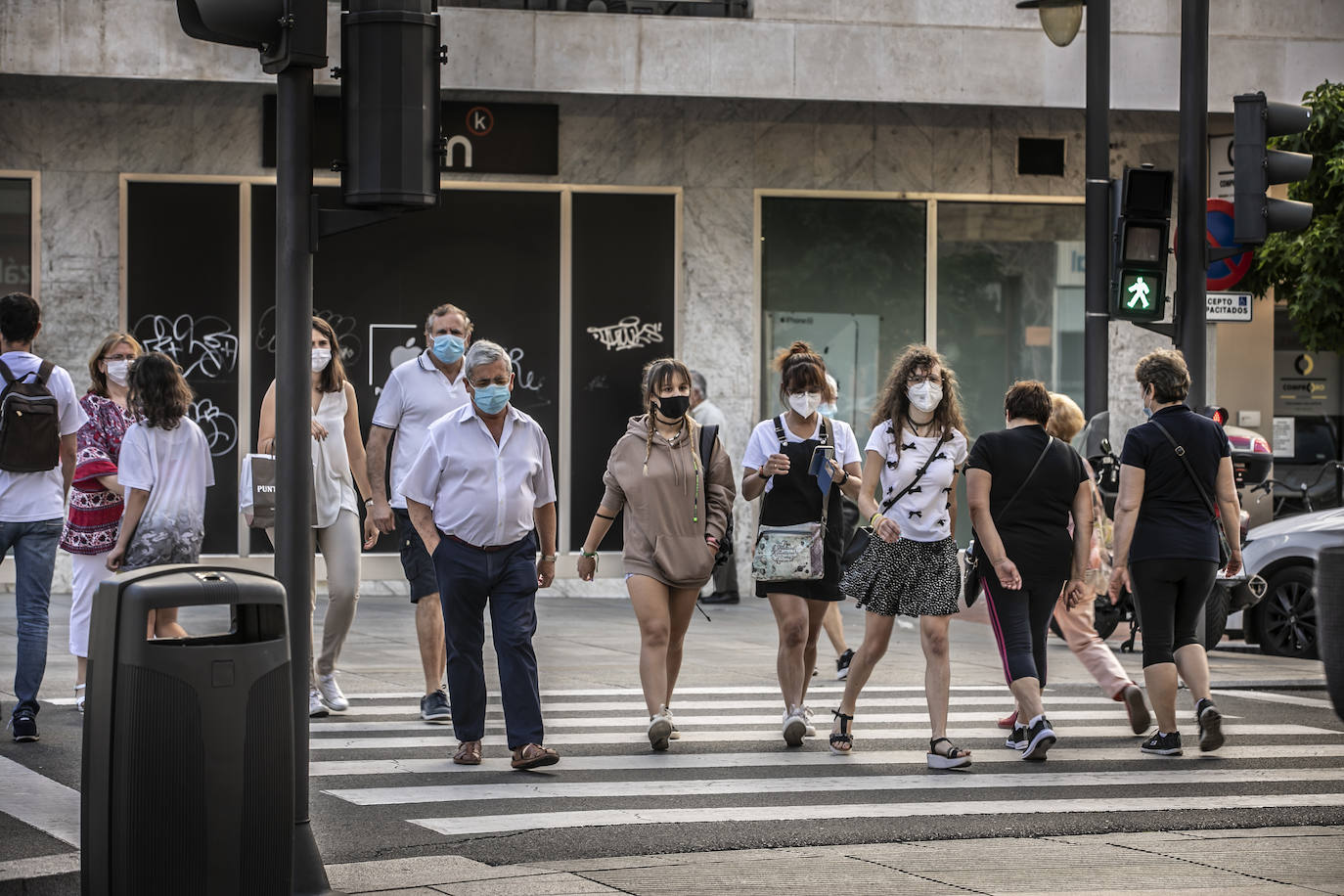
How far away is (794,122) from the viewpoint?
1767cm

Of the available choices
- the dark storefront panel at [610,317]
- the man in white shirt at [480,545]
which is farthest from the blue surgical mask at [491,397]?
→ the dark storefront panel at [610,317]

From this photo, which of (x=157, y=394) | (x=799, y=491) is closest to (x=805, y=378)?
(x=799, y=491)

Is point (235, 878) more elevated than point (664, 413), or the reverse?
point (664, 413)

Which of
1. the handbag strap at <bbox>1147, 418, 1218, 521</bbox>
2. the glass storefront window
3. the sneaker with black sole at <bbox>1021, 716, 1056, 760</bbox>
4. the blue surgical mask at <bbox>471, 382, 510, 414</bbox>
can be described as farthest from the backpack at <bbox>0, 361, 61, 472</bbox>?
the glass storefront window

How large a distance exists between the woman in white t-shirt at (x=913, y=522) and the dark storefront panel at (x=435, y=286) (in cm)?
842

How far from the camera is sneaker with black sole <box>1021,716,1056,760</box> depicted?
333 inches

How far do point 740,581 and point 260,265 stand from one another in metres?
5.27

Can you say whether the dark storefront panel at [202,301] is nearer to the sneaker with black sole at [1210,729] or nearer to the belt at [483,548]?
the belt at [483,548]

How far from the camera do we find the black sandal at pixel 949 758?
8.34 m

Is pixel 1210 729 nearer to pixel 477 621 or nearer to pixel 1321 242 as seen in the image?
pixel 477 621

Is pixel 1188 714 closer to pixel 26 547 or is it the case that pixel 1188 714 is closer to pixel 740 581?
pixel 26 547

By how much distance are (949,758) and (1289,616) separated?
662 centimetres

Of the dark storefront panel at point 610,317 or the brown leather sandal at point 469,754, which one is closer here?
the brown leather sandal at point 469,754

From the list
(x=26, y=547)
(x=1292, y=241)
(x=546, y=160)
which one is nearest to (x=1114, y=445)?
(x=1292, y=241)
